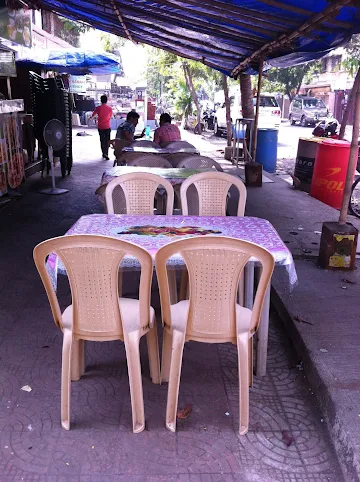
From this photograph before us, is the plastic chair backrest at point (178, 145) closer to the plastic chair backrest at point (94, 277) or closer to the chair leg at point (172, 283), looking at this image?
the chair leg at point (172, 283)

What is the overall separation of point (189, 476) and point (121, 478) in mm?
352

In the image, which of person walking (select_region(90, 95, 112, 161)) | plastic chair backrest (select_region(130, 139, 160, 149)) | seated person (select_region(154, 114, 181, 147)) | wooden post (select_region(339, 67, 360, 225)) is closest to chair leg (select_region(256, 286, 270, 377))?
wooden post (select_region(339, 67, 360, 225))

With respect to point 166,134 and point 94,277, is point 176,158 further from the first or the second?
point 94,277

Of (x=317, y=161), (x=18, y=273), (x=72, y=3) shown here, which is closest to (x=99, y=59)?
(x=72, y=3)

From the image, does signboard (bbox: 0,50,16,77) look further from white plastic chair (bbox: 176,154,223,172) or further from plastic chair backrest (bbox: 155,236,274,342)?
plastic chair backrest (bbox: 155,236,274,342)

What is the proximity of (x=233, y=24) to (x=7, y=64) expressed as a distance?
442 cm

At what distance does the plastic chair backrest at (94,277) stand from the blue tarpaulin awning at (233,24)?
3.26 meters

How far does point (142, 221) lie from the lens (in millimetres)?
3713

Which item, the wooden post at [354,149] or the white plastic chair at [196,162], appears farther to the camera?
the white plastic chair at [196,162]

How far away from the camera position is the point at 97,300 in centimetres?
267

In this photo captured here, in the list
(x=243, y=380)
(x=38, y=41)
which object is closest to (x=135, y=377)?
(x=243, y=380)

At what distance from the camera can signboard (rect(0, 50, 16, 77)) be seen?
815 cm

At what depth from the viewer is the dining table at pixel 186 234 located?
2947mm

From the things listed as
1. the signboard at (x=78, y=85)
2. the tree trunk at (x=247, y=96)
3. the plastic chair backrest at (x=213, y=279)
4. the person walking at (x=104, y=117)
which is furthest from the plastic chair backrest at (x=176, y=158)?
the signboard at (x=78, y=85)
